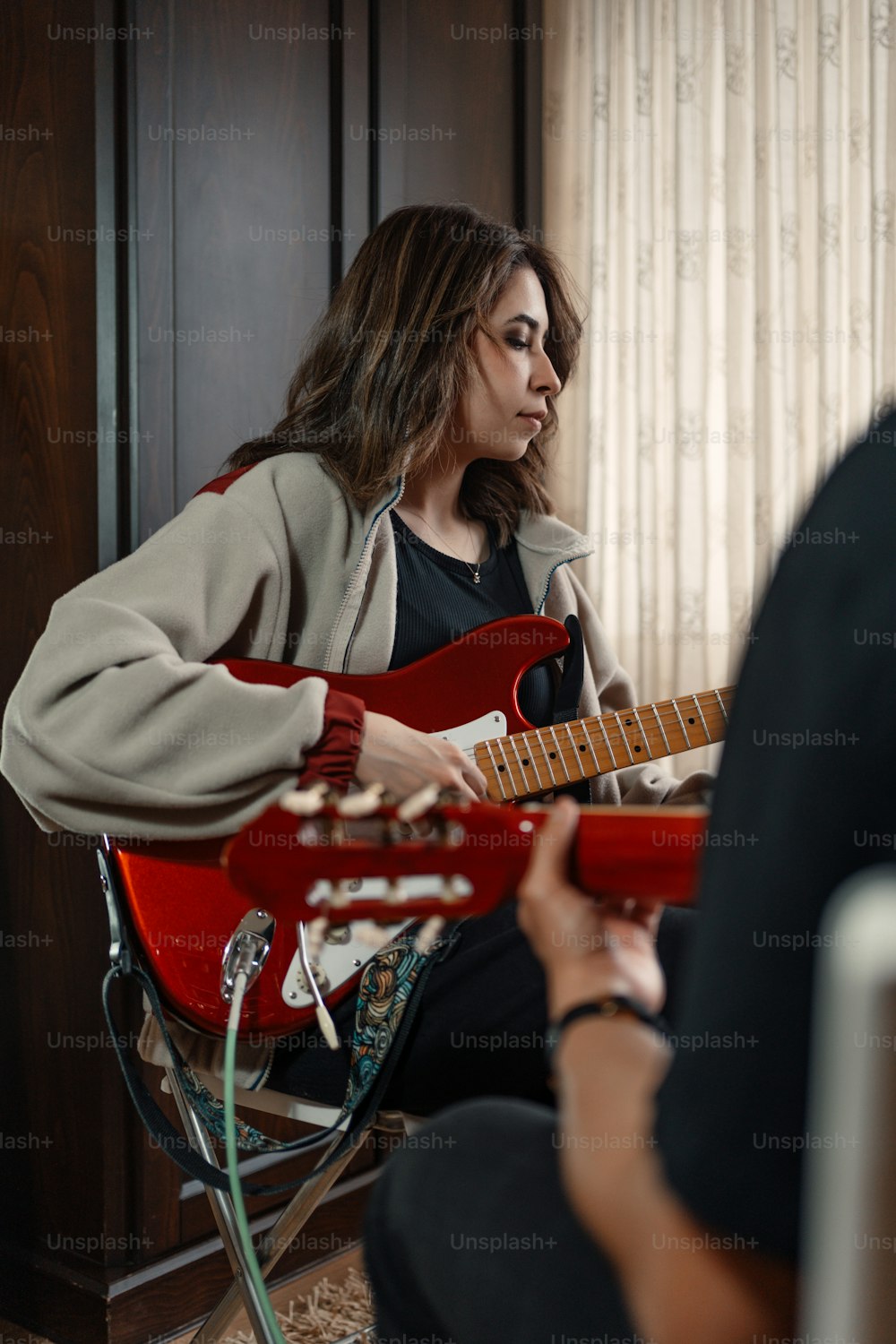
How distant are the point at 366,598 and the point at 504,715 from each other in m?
0.20

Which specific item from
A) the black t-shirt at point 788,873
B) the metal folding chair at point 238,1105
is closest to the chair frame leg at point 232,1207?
the metal folding chair at point 238,1105

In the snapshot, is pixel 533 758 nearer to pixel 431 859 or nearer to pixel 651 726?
pixel 651 726

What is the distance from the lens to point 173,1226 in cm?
154

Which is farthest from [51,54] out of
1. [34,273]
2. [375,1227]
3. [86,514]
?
[375,1227]

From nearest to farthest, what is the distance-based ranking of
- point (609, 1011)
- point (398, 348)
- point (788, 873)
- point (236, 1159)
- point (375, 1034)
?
1. point (788, 873)
2. point (609, 1011)
3. point (236, 1159)
4. point (375, 1034)
5. point (398, 348)

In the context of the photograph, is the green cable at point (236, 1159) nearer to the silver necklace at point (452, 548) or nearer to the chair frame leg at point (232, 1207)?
the chair frame leg at point (232, 1207)

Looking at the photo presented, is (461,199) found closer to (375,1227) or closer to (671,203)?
(671,203)

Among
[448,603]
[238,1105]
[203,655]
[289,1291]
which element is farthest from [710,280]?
[289,1291]

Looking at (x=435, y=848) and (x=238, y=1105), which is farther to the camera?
(x=238, y=1105)

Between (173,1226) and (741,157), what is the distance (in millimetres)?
1916

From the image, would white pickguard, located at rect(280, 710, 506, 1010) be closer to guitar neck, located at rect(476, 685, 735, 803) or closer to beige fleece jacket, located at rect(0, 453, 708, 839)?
guitar neck, located at rect(476, 685, 735, 803)

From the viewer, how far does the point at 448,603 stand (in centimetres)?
142

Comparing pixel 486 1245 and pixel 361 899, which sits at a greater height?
pixel 361 899

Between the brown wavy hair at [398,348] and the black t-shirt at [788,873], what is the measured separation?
38.2 inches
